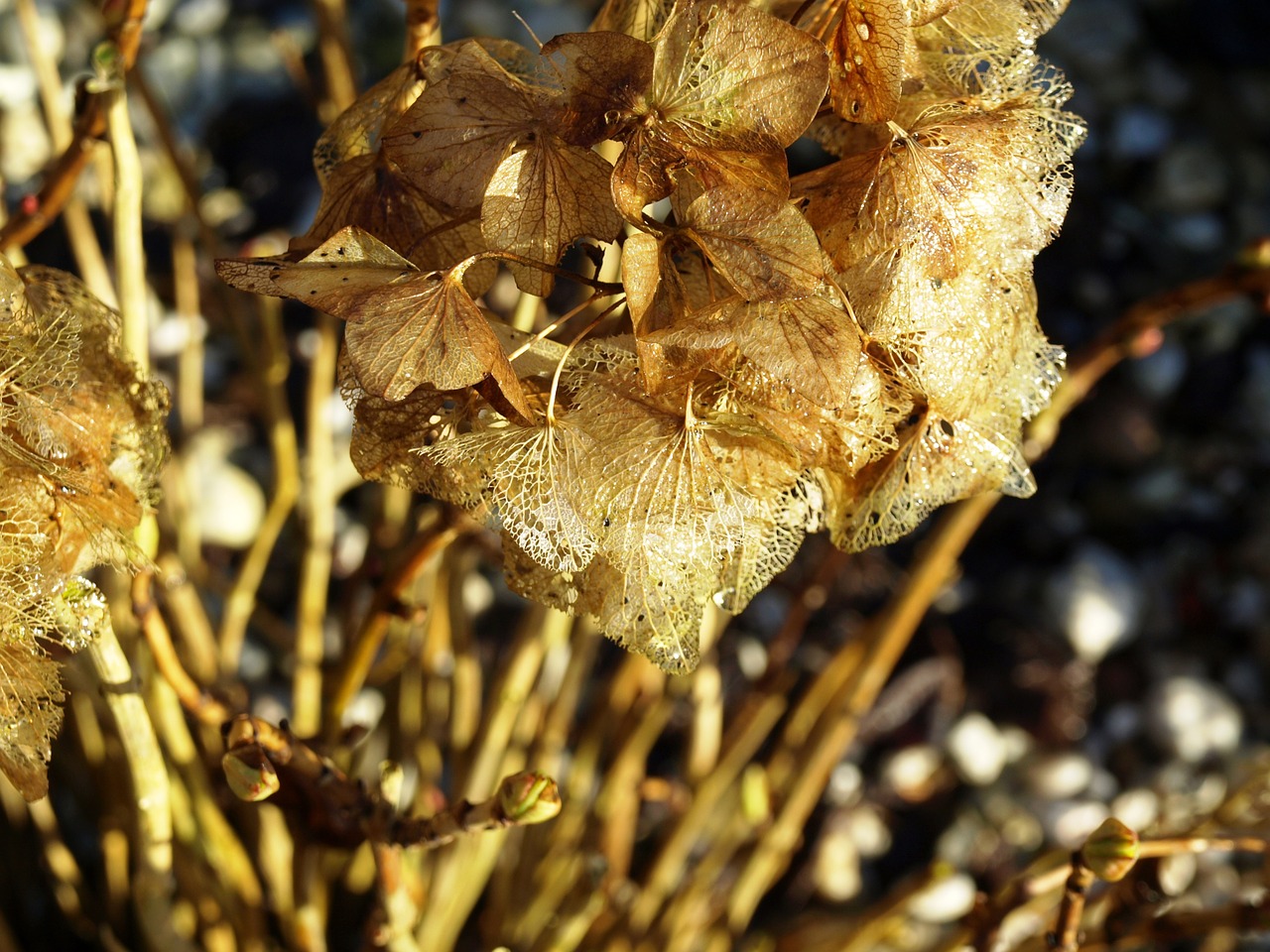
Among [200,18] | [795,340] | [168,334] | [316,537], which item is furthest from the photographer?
[200,18]

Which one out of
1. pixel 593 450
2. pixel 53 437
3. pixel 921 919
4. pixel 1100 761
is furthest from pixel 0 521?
pixel 1100 761

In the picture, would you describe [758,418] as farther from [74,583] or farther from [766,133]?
[74,583]

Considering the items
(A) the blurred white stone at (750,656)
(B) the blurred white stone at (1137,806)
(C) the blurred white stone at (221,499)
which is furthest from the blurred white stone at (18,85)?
(B) the blurred white stone at (1137,806)

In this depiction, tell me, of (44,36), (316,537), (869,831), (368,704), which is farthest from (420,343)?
(44,36)

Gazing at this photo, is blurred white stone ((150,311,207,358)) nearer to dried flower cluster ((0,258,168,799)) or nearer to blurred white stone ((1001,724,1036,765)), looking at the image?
dried flower cluster ((0,258,168,799))

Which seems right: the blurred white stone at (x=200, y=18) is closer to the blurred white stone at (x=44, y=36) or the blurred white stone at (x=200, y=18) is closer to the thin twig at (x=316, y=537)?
the blurred white stone at (x=44, y=36)

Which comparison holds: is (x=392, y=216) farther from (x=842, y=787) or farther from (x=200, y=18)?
(x=200, y=18)

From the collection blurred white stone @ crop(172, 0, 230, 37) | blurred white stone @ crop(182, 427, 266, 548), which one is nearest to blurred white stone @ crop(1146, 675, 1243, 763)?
blurred white stone @ crop(182, 427, 266, 548)
